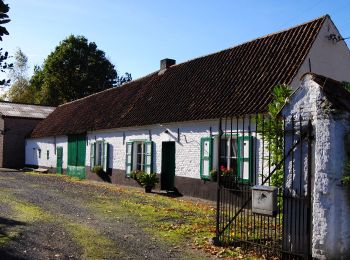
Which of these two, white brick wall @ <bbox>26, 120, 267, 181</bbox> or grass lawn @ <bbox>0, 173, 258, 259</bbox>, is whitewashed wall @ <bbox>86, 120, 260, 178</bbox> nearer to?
white brick wall @ <bbox>26, 120, 267, 181</bbox>

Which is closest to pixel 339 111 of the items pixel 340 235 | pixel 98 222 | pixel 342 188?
pixel 342 188

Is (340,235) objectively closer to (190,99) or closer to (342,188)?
(342,188)

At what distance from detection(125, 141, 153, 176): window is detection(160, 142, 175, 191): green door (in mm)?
832

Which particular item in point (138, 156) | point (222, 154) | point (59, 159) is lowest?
point (59, 159)

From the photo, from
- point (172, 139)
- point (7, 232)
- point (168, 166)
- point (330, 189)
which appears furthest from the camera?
point (168, 166)

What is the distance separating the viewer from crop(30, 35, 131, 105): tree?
51.8 m

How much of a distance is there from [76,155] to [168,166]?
10513 millimetres

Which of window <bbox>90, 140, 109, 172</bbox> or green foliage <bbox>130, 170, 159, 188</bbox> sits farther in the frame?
window <bbox>90, 140, 109, 172</bbox>

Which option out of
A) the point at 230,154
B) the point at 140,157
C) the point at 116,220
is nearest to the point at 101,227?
the point at 116,220

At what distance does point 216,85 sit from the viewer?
16891 millimetres

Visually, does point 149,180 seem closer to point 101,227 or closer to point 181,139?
point 181,139

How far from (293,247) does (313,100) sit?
90.5 inches

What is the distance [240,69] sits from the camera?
16453mm

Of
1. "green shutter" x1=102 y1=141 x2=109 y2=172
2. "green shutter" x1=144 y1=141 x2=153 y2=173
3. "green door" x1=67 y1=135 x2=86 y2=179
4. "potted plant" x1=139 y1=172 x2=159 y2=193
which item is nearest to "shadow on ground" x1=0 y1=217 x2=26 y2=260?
"potted plant" x1=139 y1=172 x2=159 y2=193
